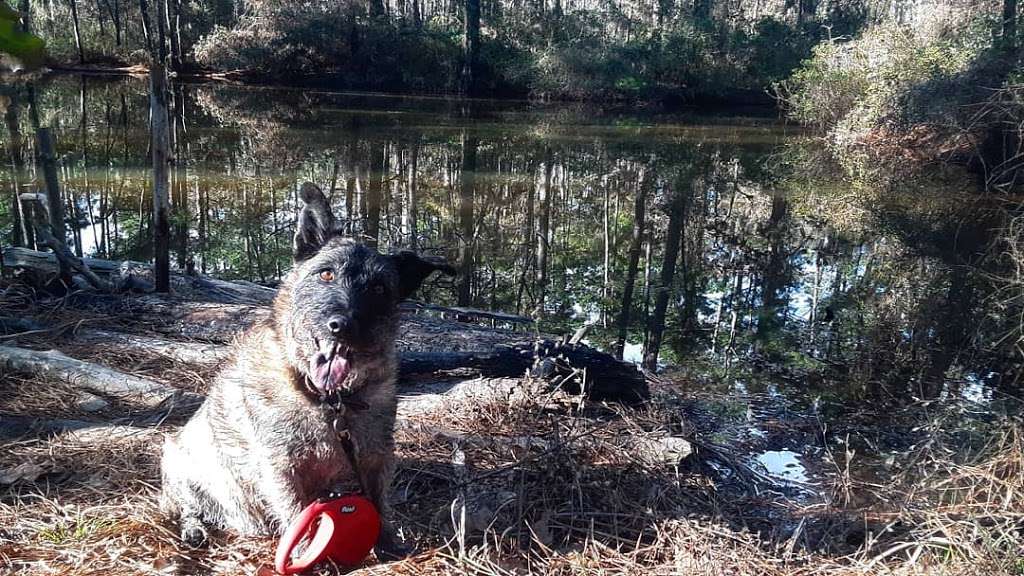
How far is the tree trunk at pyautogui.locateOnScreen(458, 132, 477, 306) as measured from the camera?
11.1 m

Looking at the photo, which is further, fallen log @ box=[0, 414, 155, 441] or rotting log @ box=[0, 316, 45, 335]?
rotting log @ box=[0, 316, 45, 335]

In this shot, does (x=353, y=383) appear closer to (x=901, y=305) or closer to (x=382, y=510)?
(x=382, y=510)

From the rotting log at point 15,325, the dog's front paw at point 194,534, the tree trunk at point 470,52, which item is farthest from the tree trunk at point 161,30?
the dog's front paw at point 194,534

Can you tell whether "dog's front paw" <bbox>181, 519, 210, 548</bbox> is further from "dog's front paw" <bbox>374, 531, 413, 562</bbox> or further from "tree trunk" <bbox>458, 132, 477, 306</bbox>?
"tree trunk" <bbox>458, 132, 477, 306</bbox>

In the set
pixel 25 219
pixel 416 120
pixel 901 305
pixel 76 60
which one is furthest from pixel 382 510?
pixel 76 60

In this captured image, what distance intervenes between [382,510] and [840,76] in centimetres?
2825

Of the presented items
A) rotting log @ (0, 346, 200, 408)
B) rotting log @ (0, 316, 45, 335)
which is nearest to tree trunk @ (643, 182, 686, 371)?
rotting log @ (0, 346, 200, 408)

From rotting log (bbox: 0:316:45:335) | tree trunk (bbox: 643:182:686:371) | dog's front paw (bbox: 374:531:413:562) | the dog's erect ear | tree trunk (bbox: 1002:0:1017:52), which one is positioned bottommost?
tree trunk (bbox: 643:182:686:371)

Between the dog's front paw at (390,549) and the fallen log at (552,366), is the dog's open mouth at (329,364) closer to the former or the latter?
the dog's front paw at (390,549)

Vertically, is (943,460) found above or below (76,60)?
below

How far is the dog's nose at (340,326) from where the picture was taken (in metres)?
3.17

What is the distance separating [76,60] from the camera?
1727 inches

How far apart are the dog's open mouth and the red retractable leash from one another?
626 mm

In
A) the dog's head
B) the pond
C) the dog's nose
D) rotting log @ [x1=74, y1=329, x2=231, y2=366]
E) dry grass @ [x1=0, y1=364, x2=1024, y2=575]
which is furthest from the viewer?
the pond
